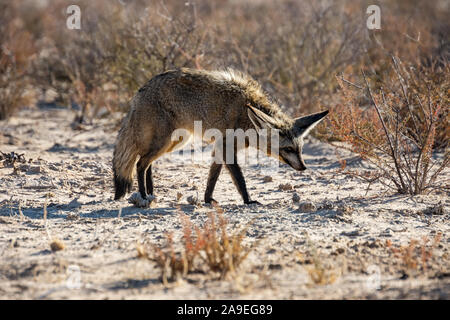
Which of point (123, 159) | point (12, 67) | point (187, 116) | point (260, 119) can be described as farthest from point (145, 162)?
point (12, 67)

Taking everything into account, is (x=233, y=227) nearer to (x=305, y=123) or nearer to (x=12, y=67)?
(x=305, y=123)

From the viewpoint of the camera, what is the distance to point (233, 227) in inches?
208

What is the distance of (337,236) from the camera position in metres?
5.11

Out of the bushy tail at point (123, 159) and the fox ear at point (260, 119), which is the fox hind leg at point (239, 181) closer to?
the fox ear at point (260, 119)

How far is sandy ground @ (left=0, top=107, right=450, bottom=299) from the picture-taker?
152 inches

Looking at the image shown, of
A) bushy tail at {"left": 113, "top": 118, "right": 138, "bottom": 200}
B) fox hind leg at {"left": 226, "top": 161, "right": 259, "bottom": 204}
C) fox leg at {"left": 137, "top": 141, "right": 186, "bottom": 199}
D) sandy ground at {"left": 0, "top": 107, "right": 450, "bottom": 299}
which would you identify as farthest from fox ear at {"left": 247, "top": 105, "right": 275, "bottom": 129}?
bushy tail at {"left": 113, "top": 118, "right": 138, "bottom": 200}

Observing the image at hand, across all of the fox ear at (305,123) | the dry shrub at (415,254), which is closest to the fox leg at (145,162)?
the fox ear at (305,123)

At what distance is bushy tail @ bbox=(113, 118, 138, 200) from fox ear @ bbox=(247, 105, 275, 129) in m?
1.56

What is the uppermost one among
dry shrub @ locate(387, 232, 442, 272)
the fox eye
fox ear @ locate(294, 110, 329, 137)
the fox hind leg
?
fox ear @ locate(294, 110, 329, 137)

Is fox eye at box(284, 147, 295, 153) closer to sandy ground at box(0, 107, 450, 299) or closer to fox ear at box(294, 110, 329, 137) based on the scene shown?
fox ear at box(294, 110, 329, 137)
